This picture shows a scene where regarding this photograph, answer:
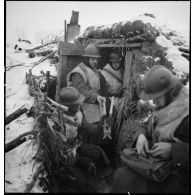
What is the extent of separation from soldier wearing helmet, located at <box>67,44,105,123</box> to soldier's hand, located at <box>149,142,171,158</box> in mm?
1477

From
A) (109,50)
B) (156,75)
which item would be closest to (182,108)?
(156,75)

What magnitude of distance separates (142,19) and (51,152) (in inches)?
117

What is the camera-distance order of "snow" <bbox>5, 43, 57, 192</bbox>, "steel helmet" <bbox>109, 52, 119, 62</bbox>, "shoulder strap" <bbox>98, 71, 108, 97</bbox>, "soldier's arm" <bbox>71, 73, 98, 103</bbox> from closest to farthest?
"snow" <bbox>5, 43, 57, 192</bbox> < "soldier's arm" <bbox>71, 73, 98, 103</bbox> < "shoulder strap" <bbox>98, 71, 108, 97</bbox> < "steel helmet" <bbox>109, 52, 119, 62</bbox>

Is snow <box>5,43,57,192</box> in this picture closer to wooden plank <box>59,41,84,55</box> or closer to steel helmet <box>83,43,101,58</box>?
wooden plank <box>59,41,84,55</box>

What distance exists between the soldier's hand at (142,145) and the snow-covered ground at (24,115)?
4.69 feet

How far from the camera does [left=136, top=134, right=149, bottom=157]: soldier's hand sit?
93.2 inches

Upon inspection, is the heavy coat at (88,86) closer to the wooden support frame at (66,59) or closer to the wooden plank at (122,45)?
the wooden support frame at (66,59)

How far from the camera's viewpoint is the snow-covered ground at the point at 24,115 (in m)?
2.94

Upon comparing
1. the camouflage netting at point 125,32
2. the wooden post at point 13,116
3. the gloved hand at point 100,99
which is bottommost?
the wooden post at point 13,116

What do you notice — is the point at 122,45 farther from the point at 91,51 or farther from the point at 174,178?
the point at 174,178

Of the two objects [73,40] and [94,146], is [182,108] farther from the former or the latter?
[73,40]

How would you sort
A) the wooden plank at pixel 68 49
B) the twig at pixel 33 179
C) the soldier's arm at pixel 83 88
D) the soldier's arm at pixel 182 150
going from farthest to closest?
the wooden plank at pixel 68 49 < the soldier's arm at pixel 83 88 < the twig at pixel 33 179 < the soldier's arm at pixel 182 150

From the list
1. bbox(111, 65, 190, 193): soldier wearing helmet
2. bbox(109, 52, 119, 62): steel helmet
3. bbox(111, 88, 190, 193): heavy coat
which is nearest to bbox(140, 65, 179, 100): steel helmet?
bbox(111, 65, 190, 193): soldier wearing helmet

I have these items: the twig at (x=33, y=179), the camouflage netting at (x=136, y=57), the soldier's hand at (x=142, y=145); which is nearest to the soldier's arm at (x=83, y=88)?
the camouflage netting at (x=136, y=57)
